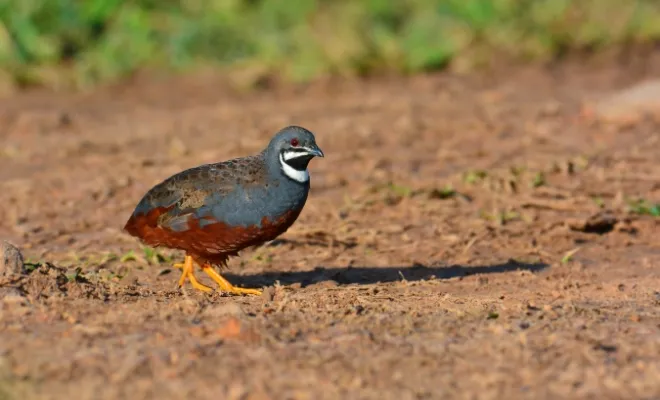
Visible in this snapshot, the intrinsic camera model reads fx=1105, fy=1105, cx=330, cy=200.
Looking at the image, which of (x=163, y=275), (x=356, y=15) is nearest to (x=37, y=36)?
(x=356, y=15)

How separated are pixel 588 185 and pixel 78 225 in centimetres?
422

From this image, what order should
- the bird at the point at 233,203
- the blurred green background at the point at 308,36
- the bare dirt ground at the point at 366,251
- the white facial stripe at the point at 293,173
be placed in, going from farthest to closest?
the blurred green background at the point at 308,36, the white facial stripe at the point at 293,173, the bird at the point at 233,203, the bare dirt ground at the point at 366,251

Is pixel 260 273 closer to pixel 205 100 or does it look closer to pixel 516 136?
pixel 516 136

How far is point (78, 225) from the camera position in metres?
8.88

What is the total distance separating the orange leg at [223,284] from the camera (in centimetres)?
701

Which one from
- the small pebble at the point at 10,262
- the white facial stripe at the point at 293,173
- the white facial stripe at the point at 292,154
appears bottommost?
the small pebble at the point at 10,262

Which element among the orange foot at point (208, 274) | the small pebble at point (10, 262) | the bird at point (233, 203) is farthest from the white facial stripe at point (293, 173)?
the small pebble at point (10, 262)

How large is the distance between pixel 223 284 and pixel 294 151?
40.2 inches

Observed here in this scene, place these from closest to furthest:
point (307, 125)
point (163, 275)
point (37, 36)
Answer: point (163, 275) → point (307, 125) → point (37, 36)

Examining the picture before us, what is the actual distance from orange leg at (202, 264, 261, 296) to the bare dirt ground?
0.28 metres

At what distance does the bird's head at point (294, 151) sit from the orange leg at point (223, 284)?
2.52ft

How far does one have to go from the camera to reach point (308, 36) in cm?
1440

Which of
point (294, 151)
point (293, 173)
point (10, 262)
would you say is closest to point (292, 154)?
point (294, 151)

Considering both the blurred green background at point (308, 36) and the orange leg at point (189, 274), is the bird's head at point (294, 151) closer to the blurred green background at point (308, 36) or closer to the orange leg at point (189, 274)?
the orange leg at point (189, 274)
